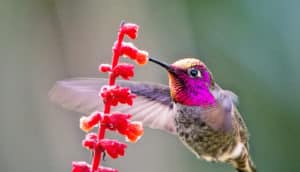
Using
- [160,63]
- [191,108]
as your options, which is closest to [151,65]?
[191,108]

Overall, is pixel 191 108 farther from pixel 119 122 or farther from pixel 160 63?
pixel 119 122

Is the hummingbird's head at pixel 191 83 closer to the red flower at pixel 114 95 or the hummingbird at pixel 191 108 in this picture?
the hummingbird at pixel 191 108

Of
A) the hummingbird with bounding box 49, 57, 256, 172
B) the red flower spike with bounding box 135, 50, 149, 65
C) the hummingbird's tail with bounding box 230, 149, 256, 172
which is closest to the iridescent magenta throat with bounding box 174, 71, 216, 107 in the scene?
the hummingbird with bounding box 49, 57, 256, 172

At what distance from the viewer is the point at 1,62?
225cm

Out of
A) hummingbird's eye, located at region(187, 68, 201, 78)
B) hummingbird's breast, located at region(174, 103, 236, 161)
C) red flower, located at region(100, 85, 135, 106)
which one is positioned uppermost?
red flower, located at region(100, 85, 135, 106)

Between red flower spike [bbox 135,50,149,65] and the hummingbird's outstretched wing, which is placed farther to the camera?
the hummingbird's outstretched wing

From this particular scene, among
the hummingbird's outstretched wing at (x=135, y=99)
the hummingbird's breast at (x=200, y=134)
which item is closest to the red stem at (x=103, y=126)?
the hummingbird's outstretched wing at (x=135, y=99)

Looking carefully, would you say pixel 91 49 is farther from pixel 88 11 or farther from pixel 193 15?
pixel 193 15

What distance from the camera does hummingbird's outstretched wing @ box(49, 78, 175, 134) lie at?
1.22m

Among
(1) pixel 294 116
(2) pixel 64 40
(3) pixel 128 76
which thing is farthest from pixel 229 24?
(3) pixel 128 76

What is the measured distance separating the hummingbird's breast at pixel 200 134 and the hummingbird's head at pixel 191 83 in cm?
3

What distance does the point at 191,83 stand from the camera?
54.2 inches

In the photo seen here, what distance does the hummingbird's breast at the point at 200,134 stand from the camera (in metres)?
1.46

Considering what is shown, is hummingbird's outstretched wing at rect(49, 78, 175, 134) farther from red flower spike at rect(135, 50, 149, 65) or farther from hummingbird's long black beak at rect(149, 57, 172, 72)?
red flower spike at rect(135, 50, 149, 65)
